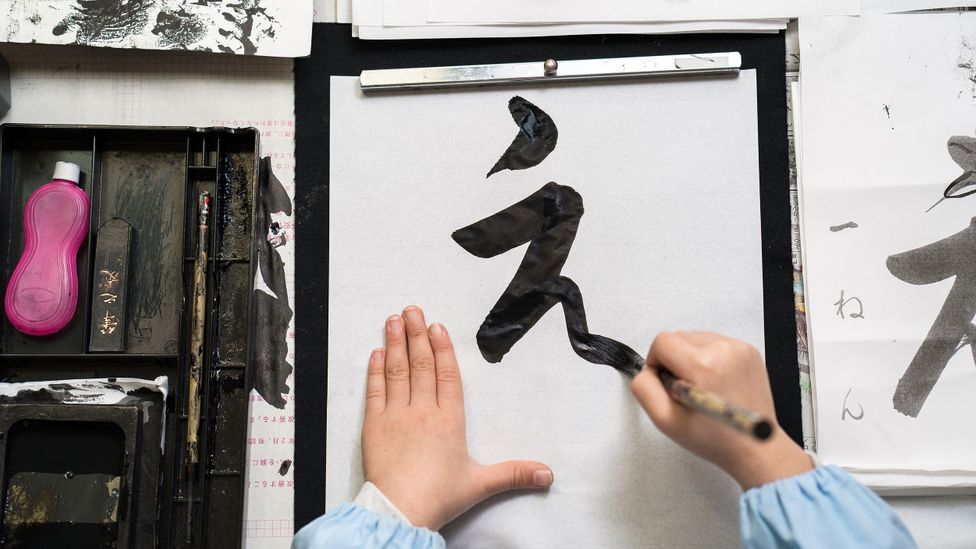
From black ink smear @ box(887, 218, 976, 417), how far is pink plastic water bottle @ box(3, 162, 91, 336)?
30.2 inches

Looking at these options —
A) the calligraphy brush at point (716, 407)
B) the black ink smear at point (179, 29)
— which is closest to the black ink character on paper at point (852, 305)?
the calligraphy brush at point (716, 407)

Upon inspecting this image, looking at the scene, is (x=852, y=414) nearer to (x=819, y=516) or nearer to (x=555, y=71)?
(x=819, y=516)

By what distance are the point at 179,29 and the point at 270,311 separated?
0.94ft

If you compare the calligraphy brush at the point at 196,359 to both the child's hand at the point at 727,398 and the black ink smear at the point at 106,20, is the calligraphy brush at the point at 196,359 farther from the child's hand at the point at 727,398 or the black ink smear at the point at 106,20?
the child's hand at the point at 727,398

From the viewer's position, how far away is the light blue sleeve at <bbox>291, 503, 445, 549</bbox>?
517 mm

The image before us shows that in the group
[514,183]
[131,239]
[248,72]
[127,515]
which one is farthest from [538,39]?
[127,515]

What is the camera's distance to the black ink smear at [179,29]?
63cm

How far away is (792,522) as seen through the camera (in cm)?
48

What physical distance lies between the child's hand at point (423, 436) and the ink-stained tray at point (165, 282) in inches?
4.9

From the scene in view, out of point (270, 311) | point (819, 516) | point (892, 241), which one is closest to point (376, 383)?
point (270, 311)

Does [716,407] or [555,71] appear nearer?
[716,407]

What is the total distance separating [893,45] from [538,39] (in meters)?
0.35

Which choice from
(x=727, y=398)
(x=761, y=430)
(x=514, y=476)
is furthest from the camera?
(x=514, y=476)

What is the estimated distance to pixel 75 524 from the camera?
579 mm
